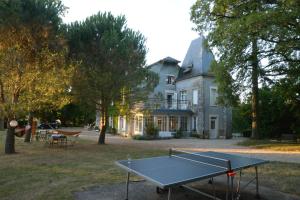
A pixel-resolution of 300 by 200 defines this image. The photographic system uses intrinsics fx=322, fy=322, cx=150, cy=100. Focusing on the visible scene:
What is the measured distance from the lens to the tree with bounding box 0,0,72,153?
42.5 feet

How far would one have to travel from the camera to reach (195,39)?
33062 mm

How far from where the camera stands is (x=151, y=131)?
2750 cm

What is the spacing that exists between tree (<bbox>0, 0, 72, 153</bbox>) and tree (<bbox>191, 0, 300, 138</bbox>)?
7285mm

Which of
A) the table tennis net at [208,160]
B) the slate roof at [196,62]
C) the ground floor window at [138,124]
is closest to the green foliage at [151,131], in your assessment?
the ground floor window at [138,124]

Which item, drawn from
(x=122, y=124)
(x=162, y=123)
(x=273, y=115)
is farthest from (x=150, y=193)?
(x=122, y=124)

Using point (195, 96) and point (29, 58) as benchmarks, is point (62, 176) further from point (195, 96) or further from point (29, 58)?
point (195, 96)

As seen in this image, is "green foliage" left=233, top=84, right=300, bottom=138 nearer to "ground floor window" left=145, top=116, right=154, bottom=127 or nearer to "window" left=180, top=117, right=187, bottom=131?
"window" left=180, top=117, right=187, bottom=131

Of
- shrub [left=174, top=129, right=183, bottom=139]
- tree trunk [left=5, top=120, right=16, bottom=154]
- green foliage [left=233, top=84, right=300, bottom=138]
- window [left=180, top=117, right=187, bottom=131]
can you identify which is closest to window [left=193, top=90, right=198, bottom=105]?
window [left=180, top=117, right=187, bottom=131]

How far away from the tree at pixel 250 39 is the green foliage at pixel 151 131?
824cm

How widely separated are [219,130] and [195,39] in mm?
9678

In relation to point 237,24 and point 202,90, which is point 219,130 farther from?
point 237,24

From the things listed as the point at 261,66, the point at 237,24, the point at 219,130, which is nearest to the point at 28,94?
the point at 237,24

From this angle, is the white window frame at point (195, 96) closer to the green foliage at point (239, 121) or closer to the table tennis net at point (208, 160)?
the green foliage at point (239, 121)

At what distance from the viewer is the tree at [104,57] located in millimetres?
17141
